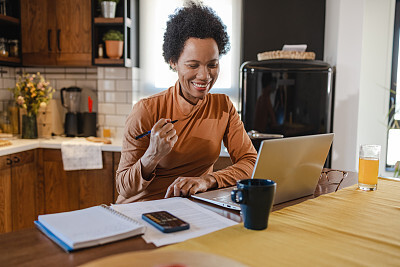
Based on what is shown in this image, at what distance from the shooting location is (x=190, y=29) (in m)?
1.57

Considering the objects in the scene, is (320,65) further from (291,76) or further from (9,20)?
(9,20)

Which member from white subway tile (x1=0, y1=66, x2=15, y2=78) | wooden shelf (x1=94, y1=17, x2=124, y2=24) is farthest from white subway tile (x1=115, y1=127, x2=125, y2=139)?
white subway tile (x1=0, y1=66, x2=15, y2=78)

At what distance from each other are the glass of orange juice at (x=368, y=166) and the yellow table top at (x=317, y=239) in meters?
0.19

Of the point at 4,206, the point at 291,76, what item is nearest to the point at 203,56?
the point at 291,76

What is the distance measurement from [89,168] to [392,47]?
2.65 meters

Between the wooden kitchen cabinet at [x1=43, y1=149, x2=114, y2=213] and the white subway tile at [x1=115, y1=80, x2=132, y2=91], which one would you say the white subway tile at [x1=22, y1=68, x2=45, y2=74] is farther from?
the wooden kitchen cabinet at [x1=43, y1=149, x2=114, y2=213]

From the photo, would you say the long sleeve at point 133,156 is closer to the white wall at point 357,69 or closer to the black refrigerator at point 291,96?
the black refrigerator at point 291,96

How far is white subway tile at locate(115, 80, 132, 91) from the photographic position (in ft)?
11.3

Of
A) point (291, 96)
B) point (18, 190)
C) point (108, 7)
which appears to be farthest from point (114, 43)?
point (291, 96)

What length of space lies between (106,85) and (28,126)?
76 centimetres

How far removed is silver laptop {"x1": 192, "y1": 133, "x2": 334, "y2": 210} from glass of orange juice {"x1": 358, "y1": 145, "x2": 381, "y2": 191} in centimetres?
15

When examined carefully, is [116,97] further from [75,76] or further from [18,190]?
[18,190]

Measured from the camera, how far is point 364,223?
99 centimetres

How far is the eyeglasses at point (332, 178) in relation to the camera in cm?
150
